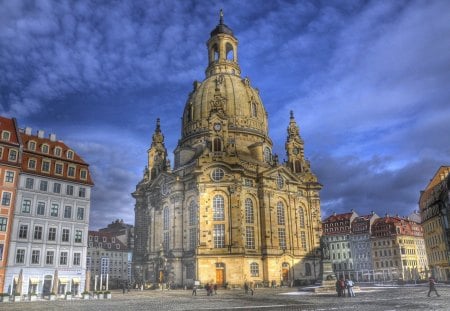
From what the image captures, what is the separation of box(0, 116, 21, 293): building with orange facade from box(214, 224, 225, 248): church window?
28.5 meters

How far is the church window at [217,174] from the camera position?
2552 inches

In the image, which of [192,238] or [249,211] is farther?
[249,211]

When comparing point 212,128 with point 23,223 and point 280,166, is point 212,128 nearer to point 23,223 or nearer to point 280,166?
point 280,166

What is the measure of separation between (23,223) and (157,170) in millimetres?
34817

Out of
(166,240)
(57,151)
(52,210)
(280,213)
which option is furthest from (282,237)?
(57,151)

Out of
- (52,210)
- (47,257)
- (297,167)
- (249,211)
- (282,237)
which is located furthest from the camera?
(297,167)

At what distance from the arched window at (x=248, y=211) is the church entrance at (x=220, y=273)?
29.1 ft

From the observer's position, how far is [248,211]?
66750 mm

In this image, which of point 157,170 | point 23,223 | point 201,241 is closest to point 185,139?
point 157,170

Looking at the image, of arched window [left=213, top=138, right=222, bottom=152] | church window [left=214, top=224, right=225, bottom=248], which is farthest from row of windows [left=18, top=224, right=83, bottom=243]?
arched window [left=213, top=138, right=222, bottom=152]

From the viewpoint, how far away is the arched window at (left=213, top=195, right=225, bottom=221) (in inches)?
2512

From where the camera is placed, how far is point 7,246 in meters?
46.5

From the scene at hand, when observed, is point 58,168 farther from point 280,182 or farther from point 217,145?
point 280,182

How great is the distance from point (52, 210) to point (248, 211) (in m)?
30.0
